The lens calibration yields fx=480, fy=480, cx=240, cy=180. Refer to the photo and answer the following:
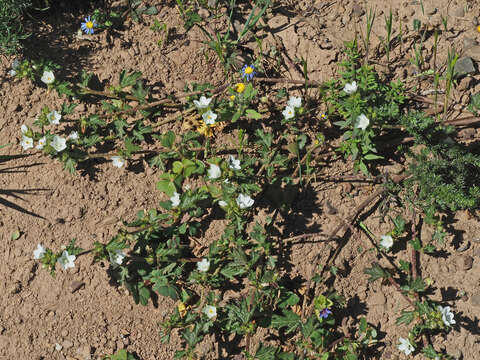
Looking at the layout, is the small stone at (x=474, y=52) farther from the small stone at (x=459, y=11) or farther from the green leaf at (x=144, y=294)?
the green leaf at (x=144, y=294)

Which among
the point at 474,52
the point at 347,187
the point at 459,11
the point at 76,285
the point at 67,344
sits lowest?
the point at 67,344

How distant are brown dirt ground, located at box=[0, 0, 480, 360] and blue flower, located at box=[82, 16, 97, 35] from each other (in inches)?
4.7

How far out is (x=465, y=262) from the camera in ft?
13.0

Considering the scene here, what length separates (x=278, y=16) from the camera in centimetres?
448

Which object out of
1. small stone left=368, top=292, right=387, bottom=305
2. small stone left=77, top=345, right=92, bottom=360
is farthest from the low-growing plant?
small stone left=77, top=345, right=92, bottom=360

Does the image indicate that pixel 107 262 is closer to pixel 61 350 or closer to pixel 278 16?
pixel 61 350

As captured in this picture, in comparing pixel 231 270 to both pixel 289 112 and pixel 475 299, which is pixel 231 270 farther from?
pixel 475 299

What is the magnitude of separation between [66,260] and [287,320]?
1.82 metres

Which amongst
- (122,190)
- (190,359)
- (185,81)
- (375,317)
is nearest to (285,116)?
(185,81)

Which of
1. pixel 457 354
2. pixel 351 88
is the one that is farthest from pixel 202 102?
pixel 457 354

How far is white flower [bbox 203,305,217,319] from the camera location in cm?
375

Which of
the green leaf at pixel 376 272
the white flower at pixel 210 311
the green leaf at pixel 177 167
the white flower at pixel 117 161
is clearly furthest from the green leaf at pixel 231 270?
the white flower at pixel 117 161

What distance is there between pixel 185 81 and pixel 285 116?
102cm

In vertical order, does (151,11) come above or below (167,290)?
above
